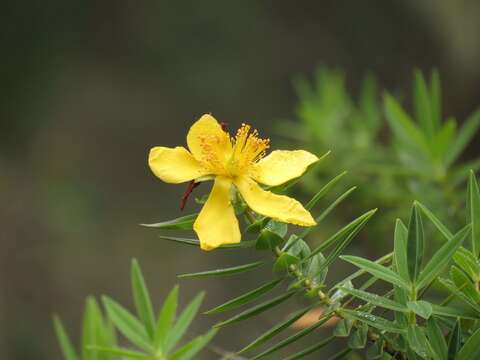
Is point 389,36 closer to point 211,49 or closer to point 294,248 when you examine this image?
point 211,49

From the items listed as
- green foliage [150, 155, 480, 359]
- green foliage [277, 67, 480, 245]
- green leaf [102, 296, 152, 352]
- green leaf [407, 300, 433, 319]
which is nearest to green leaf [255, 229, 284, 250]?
green foliage [150, 155, 480, 359]

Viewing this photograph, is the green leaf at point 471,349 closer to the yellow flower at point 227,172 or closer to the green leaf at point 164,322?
the yellow flower at point 227,172

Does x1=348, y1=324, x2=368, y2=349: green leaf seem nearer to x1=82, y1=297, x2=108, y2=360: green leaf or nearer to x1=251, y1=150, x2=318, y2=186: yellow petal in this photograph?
x1=251, y1=150, x2=318, y2=186: yellow petal

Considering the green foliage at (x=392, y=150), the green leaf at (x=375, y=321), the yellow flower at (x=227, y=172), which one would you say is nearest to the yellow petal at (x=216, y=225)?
the yellow flower at (x=227, y=172)

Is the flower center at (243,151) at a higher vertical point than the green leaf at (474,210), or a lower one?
higher

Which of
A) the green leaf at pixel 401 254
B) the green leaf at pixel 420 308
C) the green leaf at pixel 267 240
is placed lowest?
the green leaf at pixel 420 308

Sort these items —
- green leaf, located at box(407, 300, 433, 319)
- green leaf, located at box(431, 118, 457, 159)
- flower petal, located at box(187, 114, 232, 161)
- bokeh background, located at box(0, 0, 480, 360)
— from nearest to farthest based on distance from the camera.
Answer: green leaf, located at box(407, 300, 433, 319)
flower petal, located at box(187, 114, 232, 161)
green leaf, located at box(431, 118, 457, 159)
bokeh background, located at box(0, 0, 480, 360)

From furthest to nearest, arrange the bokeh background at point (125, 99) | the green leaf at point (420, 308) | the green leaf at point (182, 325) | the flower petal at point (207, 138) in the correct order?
the bokeh background at point (125, 99)
the green leaf at point (182, 325)
the flower petal at point (207, 138)
the green leaf at point (420, 308)
